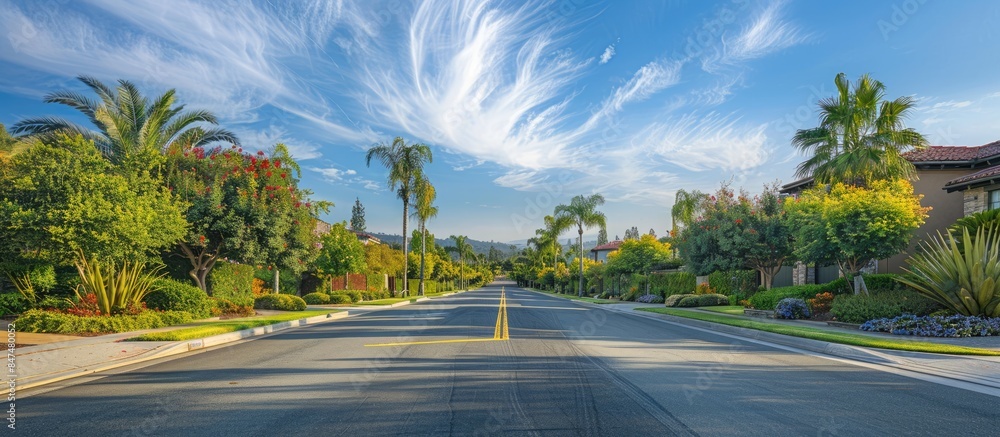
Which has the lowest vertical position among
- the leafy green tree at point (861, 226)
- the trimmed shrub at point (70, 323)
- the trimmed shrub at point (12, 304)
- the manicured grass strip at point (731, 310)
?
the manicured grass strip at point (731, 310)

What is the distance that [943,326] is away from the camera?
13445 millimetres

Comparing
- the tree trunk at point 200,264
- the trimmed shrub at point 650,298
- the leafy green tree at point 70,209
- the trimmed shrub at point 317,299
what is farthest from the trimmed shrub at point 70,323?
the trimmed shrub at point 650,298

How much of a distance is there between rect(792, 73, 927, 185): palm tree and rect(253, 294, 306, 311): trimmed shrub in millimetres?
23598

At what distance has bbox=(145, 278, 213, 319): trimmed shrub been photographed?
1741 cm

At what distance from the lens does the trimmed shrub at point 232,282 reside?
70.3 feet

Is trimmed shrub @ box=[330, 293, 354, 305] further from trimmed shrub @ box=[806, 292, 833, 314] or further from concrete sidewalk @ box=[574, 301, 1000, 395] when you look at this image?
trimmed shrub @ box=[806, 292, 833, 314]

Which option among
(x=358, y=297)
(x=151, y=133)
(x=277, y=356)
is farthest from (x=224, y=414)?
(x=358, y=297)

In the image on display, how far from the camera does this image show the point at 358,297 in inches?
1362

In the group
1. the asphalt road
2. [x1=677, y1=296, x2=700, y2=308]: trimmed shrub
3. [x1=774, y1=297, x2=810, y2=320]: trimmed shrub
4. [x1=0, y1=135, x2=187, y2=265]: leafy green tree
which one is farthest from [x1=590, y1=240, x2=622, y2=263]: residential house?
the asphalt road

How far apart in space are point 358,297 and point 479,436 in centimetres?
3066

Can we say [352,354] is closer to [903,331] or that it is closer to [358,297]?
[903,331]

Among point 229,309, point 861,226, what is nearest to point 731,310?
point 861,226

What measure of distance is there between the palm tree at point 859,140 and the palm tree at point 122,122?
27.7 metres

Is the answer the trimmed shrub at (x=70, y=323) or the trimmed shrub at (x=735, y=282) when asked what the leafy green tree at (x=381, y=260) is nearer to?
the trimmed shrub at (x=735, y=282)
